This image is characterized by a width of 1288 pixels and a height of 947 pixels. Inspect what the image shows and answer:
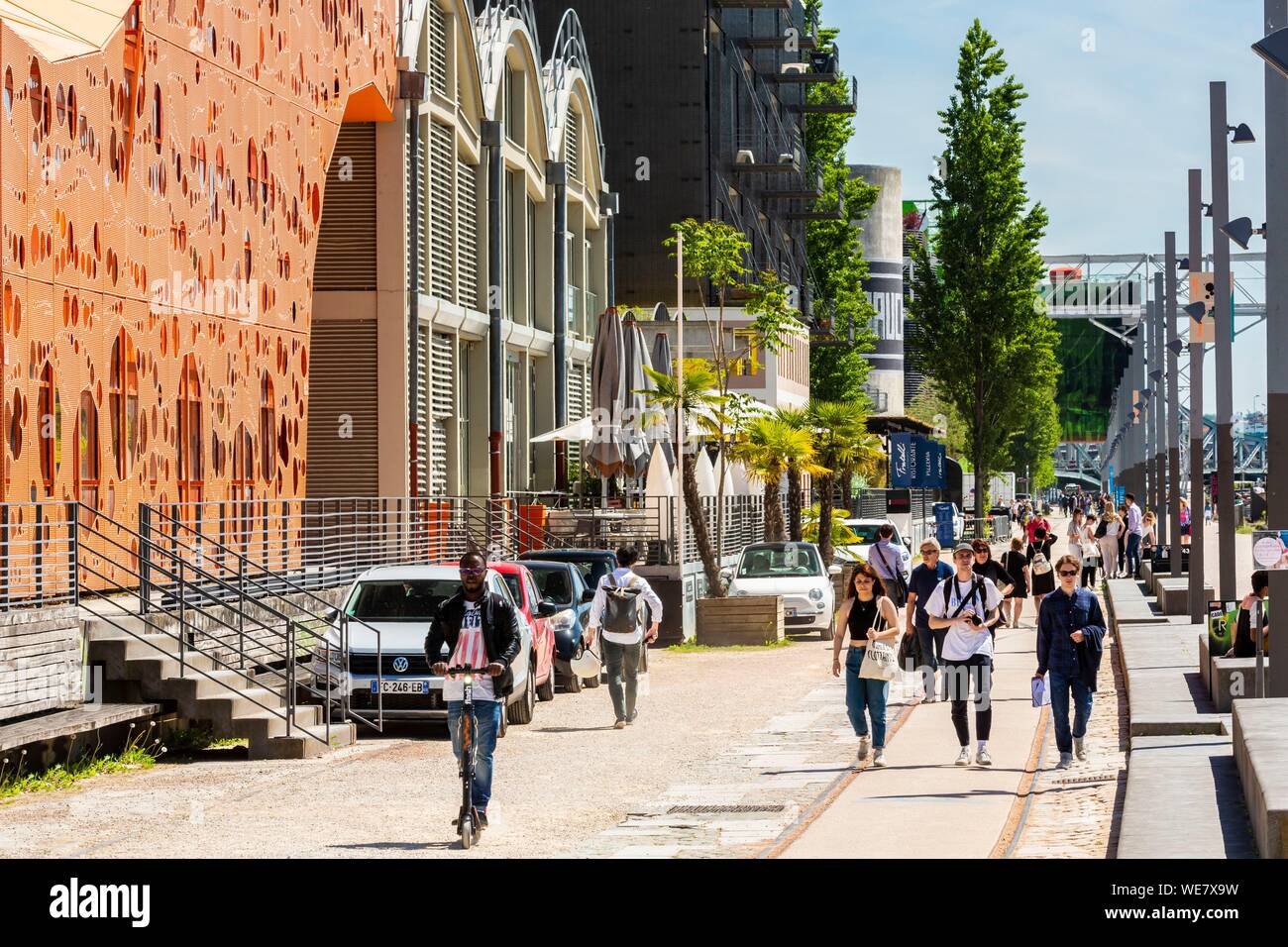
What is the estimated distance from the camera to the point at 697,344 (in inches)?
2304

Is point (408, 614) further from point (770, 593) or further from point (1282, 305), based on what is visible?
point (770, 593)

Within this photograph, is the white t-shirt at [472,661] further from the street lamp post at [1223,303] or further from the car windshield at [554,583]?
the street lamp post at [1223,303]

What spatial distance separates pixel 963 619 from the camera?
15734 millimetres

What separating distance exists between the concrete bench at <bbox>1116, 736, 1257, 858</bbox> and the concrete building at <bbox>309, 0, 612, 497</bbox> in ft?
71.2

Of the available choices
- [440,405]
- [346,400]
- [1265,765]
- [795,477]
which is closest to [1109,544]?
[795,477]

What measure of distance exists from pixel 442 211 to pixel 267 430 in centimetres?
1126

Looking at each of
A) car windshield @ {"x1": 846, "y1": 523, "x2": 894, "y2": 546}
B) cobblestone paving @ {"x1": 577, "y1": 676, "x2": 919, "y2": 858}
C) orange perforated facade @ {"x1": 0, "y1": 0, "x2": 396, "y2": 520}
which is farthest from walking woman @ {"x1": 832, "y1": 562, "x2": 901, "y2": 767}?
car windshield @ {"x1": 846, "y1": 523, "x2": 894, "y2": 546}

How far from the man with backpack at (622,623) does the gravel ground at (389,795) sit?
42 centimetres

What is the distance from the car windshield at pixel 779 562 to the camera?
32812mm

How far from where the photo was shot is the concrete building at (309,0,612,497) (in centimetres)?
3447

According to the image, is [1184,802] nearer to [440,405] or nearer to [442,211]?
[440,405]

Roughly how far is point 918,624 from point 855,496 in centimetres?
4723
